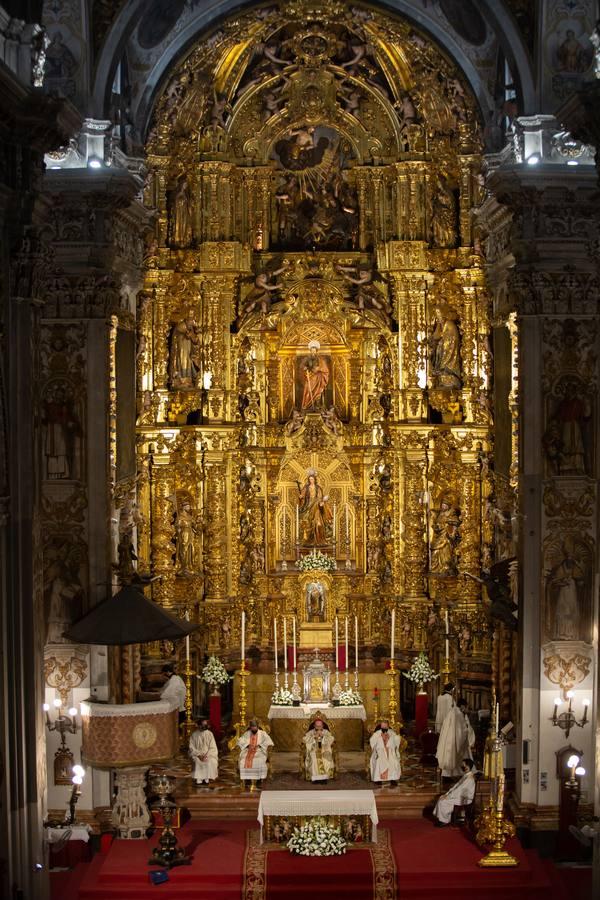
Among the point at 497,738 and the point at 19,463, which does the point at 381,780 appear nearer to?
the point at 497,738

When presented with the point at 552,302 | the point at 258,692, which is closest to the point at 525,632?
the point at 552,302

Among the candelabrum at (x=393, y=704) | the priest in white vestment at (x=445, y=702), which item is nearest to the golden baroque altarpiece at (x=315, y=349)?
the candelabrum at (x=393, y=704)

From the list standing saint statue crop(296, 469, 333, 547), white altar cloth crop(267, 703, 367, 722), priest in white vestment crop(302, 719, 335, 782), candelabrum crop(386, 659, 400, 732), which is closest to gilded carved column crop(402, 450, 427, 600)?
standing saint statue crop(296, 469, 333, 547)

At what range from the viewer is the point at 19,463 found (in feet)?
57.0

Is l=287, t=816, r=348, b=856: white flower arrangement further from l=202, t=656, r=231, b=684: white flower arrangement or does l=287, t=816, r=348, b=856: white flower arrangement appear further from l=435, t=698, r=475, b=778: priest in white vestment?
l=202, t=656, r=231, b=684: white flower arrangement

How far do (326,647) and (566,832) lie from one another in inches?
335

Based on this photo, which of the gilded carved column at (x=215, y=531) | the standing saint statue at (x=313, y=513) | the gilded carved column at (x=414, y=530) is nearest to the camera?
the gilded carved column at (x=414, y=530)

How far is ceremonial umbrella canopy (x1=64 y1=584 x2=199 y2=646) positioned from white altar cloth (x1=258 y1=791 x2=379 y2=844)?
10.7ft

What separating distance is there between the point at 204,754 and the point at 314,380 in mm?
9216

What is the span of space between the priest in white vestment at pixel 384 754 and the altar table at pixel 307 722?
5.02 feet

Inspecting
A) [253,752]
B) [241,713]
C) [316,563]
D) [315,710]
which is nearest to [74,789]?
[253,752]

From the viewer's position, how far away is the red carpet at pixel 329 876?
2077 cm

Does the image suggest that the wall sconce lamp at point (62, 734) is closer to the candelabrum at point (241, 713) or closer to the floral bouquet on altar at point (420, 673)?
the candelabrum at point (241, 713)

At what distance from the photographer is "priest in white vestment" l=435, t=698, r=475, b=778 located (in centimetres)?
2408
